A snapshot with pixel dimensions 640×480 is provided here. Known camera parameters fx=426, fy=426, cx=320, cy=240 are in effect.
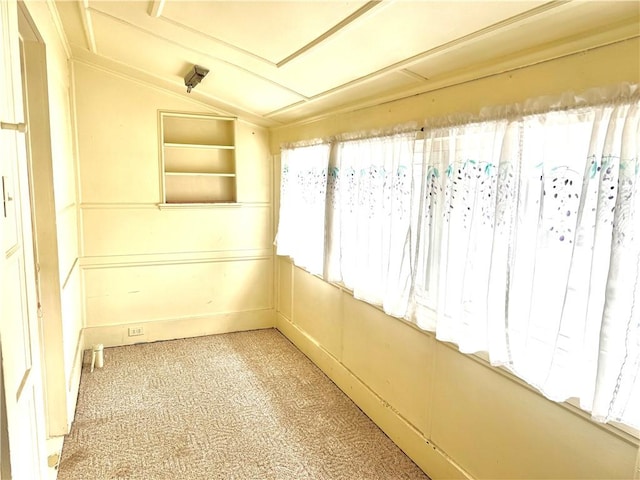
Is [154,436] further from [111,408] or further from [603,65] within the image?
[603,65]

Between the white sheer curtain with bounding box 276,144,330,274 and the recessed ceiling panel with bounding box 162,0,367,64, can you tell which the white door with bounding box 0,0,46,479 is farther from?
the white sheer curtain with bounding box 276,144,330,274

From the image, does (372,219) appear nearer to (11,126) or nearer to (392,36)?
(392,36)

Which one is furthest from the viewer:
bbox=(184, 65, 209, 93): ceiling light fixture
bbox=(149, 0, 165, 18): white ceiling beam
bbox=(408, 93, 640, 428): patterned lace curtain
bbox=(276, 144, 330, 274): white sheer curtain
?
bbox=(276, 144, 330, 274): white sheer curtain

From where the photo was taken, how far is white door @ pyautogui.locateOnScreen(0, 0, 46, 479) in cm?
116

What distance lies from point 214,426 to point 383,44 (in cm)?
243

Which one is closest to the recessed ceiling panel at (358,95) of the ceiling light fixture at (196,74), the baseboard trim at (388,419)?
the ceiling light fixture at (196,74)

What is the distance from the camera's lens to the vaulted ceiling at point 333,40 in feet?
4.67

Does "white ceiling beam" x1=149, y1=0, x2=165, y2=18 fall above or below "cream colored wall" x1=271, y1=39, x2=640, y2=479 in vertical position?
above

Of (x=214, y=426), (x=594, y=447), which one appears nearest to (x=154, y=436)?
(x=214, y=426)

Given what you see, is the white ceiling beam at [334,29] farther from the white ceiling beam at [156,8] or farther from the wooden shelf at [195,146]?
the wooden shelf at [195,146]

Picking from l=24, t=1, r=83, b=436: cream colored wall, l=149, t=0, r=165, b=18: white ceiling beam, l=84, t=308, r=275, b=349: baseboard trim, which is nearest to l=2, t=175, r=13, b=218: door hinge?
l=24, t=1, r=83, b=436: cream colored wall

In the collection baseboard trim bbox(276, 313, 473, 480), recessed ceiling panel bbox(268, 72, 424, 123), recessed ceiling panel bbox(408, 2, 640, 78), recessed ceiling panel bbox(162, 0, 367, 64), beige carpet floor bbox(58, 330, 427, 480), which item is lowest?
beige carpet floor bbox(58, 330, 427, 480)

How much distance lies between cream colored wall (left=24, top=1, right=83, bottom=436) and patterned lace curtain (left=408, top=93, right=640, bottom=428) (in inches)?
80.3

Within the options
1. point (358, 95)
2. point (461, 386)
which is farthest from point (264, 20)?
point (461, 386)
